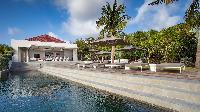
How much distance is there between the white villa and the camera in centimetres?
4591

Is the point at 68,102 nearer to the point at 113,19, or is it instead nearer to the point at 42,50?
the point at 113,19

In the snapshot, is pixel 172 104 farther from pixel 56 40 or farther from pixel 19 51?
pixel 56 40

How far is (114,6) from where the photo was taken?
31.6 metres

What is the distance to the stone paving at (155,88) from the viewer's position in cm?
1010

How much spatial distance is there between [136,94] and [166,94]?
8.05 feet

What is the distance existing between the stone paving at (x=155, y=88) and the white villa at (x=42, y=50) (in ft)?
94.7

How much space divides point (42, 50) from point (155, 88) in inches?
1591

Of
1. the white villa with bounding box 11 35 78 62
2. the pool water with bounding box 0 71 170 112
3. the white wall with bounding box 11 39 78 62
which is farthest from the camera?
the white villa with bounding box 11 35 78 62

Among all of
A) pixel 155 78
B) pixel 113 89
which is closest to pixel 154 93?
pixel 155 78

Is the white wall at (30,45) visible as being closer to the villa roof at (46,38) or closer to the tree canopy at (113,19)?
the villa roof at (46,38)

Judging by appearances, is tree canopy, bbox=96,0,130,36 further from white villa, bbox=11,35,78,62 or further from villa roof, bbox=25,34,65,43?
villa roof, bbox=25,34,65,43

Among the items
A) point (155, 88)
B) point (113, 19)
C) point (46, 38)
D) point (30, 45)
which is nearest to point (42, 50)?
point (30, 45)

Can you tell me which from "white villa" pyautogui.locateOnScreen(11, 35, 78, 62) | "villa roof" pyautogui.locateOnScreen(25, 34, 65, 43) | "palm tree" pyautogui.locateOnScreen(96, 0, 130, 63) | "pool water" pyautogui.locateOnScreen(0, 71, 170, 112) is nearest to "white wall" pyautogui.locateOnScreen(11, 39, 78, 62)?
"white villa" pyautogui.locateOnScreen(11, 35, 78, 62)

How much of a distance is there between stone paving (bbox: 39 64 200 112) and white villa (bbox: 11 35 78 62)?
28.9 meters
